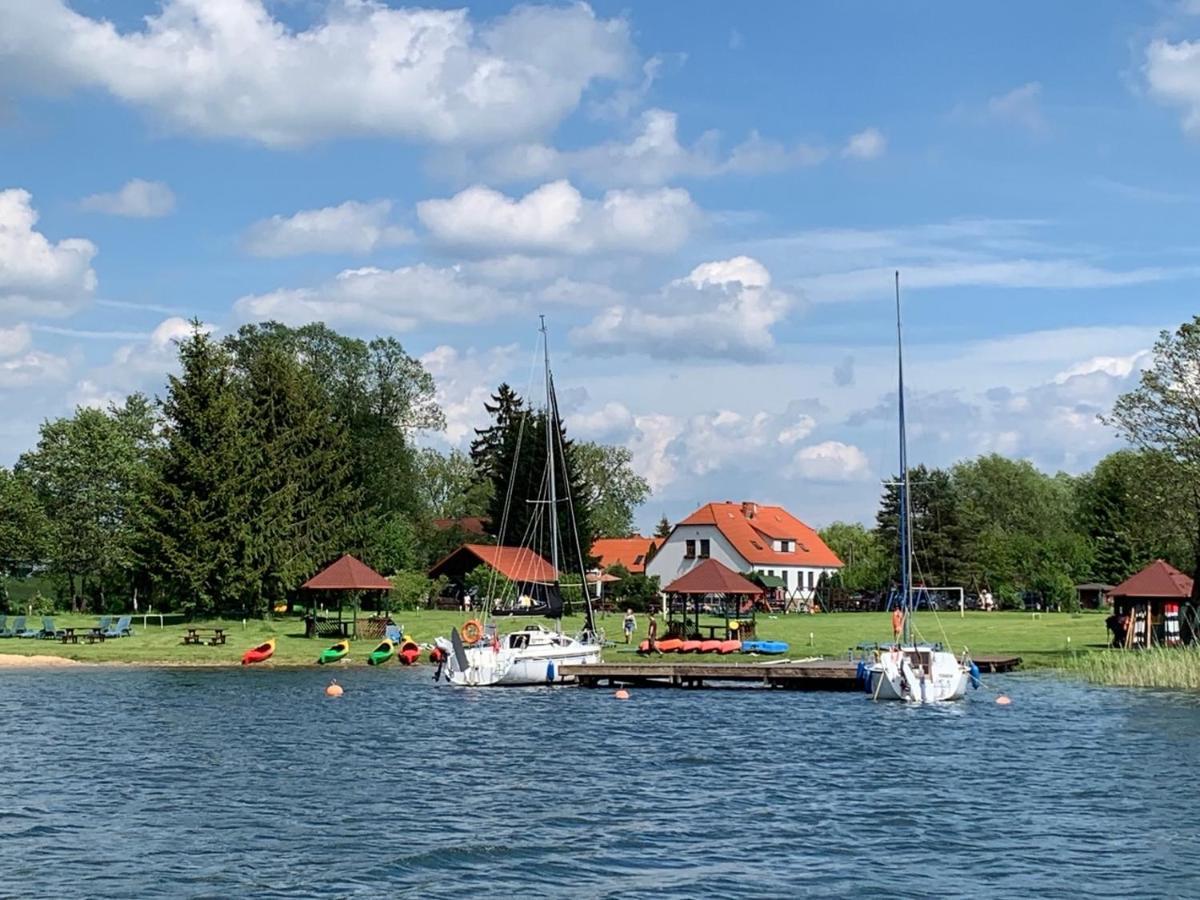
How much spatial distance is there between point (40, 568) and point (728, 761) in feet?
251

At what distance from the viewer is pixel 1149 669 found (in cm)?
5188

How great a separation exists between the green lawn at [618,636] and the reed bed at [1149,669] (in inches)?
184

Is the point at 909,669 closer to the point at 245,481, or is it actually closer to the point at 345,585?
the point at 345,585

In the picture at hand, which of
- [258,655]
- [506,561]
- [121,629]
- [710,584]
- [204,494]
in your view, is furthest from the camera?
[506,561]

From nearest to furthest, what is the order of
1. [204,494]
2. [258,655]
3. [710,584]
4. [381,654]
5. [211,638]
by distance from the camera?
[258,655] < [381,654] < [710,584] < [211,638] < [204,494]

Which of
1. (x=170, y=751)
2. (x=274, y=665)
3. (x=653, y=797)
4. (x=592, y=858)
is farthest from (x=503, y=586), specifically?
(x=592, y=858)

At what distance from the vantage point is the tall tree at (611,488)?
160875mm

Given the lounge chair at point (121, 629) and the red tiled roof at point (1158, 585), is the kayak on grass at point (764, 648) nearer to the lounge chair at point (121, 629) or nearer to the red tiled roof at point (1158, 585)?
the red tiled roof at point (1158, 585)

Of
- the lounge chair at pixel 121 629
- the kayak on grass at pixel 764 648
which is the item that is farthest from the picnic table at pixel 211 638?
the kayak on grass at pixel 764 648

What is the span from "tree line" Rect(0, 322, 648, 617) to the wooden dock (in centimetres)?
1637

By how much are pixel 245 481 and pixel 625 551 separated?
6132cm

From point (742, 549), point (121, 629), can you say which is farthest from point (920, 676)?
point (742, 549)

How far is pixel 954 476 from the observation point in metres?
162

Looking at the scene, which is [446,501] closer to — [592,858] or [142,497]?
[142,497]
